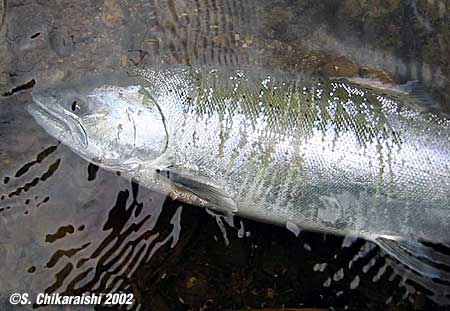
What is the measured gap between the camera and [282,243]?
247 cm

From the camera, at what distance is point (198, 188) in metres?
2.23

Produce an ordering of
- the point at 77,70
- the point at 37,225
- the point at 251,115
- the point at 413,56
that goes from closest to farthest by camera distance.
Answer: the point at 251,115 < the point at 37,225 < the point at 77,70 < the point at 413,56

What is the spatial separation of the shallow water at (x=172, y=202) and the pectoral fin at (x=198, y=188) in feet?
0.56

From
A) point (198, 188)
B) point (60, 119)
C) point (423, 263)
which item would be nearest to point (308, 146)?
point (198, 188)

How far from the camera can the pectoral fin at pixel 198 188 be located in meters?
2.22

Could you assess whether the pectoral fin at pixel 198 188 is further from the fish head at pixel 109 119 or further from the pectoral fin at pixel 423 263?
the pectoral fin at pixel 423 263

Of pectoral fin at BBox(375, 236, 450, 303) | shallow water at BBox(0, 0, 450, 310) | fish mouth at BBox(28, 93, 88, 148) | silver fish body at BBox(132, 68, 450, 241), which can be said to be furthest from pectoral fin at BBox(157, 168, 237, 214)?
pectoral fin at BBox(375, 236, 450, 303)

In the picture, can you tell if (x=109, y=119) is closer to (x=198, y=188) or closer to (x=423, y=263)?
(x=198, y=188)

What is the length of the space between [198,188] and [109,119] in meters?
0.42

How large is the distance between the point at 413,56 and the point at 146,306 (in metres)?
1.60

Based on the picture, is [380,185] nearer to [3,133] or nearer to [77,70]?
[77,70]

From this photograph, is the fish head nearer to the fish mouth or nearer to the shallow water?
the fish mouth

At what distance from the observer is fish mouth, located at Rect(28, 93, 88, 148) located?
2217 mm

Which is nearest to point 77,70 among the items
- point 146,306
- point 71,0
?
point 71,0
